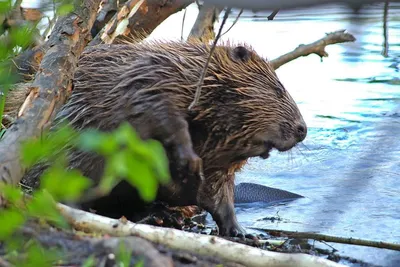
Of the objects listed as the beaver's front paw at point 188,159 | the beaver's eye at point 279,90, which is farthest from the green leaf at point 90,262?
the beaver's eye at point 279,90

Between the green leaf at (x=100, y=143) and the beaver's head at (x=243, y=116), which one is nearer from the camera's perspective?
the green leaf at (x=100, y=143)

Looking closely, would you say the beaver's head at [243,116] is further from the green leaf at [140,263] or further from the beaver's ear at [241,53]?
the green leaf at [140,263]

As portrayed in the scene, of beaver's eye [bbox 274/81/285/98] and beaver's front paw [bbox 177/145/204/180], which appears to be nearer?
beaver's front paw [bbox 177/145/204/180]

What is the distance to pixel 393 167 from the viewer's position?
532 cm

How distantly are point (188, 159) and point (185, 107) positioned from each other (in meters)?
0.35

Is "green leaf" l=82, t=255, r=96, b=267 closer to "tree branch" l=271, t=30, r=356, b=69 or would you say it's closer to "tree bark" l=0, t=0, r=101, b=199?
"tree bark" l=0, t=0, r=101, b=199

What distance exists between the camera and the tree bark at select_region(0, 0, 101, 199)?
2.50m

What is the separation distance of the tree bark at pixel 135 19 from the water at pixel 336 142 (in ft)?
0.66

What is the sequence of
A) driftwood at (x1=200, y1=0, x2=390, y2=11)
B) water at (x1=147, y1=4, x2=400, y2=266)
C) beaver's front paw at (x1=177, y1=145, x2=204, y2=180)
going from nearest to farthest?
1. driftwood at (x1=200, y1=0, x2=390, y2=11)
2. beaver's front paw at (x1=177, y1=145, x2=204, y2=180)
3. water at (x1=147, y1=4, x2=400, y2=266)

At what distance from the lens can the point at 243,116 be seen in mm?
3598

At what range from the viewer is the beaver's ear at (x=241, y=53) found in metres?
3.79

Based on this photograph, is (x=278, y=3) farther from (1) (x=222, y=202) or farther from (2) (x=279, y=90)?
(1) (x=222, y=202)

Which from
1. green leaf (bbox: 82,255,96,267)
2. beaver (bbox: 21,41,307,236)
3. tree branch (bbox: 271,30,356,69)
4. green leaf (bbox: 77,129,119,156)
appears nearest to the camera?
green leaf (bbox: 77,129,119,156)

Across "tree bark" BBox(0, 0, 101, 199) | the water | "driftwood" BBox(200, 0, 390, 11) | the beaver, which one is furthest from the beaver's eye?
"driftwood" BBox(200, 0, 390, 11)
